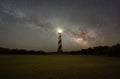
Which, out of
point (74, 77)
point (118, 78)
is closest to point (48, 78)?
point (74, 77)

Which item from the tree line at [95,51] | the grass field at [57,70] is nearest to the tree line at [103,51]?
the tree line at [95,51]

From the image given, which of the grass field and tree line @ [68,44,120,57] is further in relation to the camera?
tree line @ [68,44,120,57]

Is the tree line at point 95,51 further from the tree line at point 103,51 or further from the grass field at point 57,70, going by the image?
the grass field at point 57,70

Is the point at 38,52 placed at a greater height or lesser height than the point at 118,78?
greater

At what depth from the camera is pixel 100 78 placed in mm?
6707

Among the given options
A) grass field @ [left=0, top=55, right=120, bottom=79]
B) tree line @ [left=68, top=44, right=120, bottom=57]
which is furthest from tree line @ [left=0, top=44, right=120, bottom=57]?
grass field @ [left=0, top=55, right=120, bottom=79]

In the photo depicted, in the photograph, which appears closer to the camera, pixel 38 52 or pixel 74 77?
pixel 74 77

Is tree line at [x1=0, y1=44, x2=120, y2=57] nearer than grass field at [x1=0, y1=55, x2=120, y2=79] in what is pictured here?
No

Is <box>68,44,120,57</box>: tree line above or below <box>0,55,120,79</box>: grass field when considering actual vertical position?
above

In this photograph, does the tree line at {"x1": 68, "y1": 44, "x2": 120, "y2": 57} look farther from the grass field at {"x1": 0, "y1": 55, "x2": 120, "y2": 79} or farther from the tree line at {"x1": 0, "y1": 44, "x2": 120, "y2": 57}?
the grass field at {"x1": 0, "y1": 55, "x2": 120, "y2": 79}

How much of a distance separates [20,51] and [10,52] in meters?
1.19

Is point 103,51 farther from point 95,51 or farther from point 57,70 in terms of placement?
point 57,70

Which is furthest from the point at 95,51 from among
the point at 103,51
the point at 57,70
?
the point at 57,70

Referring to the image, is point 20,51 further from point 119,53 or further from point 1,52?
point 119,53
